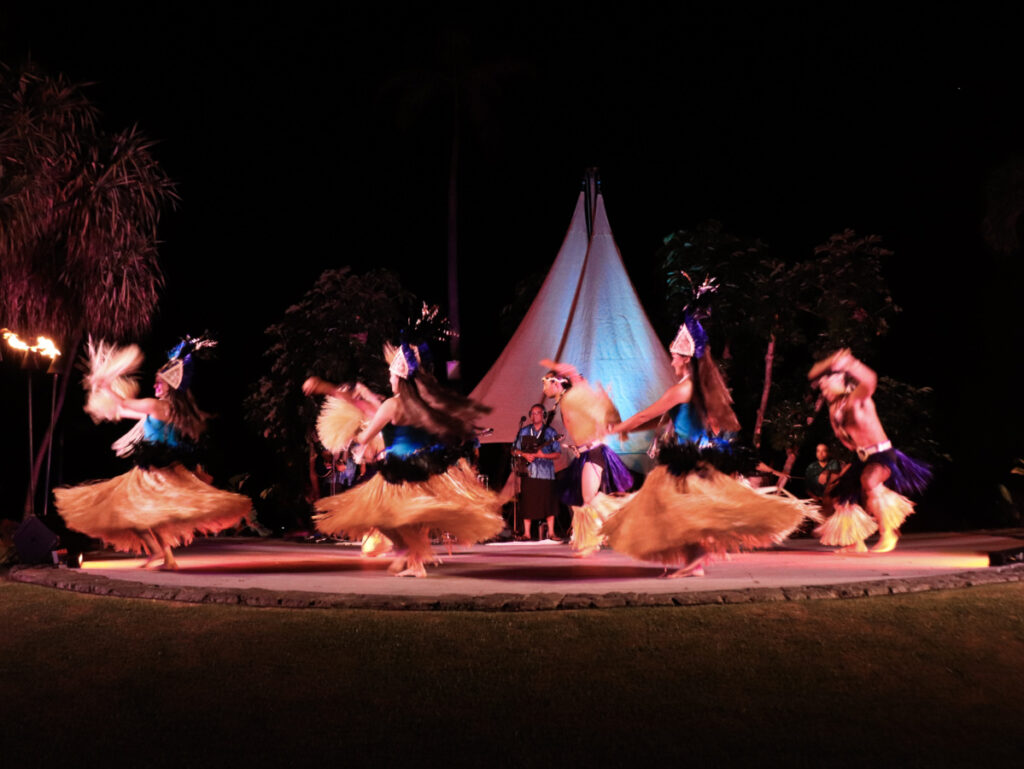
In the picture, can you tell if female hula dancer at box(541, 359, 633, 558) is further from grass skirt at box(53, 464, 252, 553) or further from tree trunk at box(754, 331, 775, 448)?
tree trunk at box(754, 331, 775, 448)

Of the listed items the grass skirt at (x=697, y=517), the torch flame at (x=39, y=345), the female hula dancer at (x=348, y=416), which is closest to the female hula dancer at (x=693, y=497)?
the grass skirt at (x=697, y=517)

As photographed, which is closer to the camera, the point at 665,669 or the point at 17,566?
the point at 665,669

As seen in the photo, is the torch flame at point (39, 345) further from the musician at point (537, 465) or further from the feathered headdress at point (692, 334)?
the feathered headdress at point (692, 334)

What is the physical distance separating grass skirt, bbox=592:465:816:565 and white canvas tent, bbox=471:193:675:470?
6206mm

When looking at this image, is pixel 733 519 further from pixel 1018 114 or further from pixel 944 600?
pixel 1018 114

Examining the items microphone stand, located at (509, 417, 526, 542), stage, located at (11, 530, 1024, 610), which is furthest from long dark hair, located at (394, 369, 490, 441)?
microphone stand, located at (509, 417, 526, 542)

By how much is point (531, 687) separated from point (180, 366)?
5185 millimetres

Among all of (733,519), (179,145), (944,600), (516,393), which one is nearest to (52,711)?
(733,519)

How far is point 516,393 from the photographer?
47.3ft

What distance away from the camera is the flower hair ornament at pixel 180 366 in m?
8.80

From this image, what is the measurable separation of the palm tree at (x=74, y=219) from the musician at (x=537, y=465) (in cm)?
475

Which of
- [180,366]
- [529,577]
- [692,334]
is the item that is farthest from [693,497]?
[180,366]

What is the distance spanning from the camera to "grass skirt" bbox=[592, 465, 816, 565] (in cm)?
670

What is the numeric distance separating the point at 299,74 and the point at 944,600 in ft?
53.1
